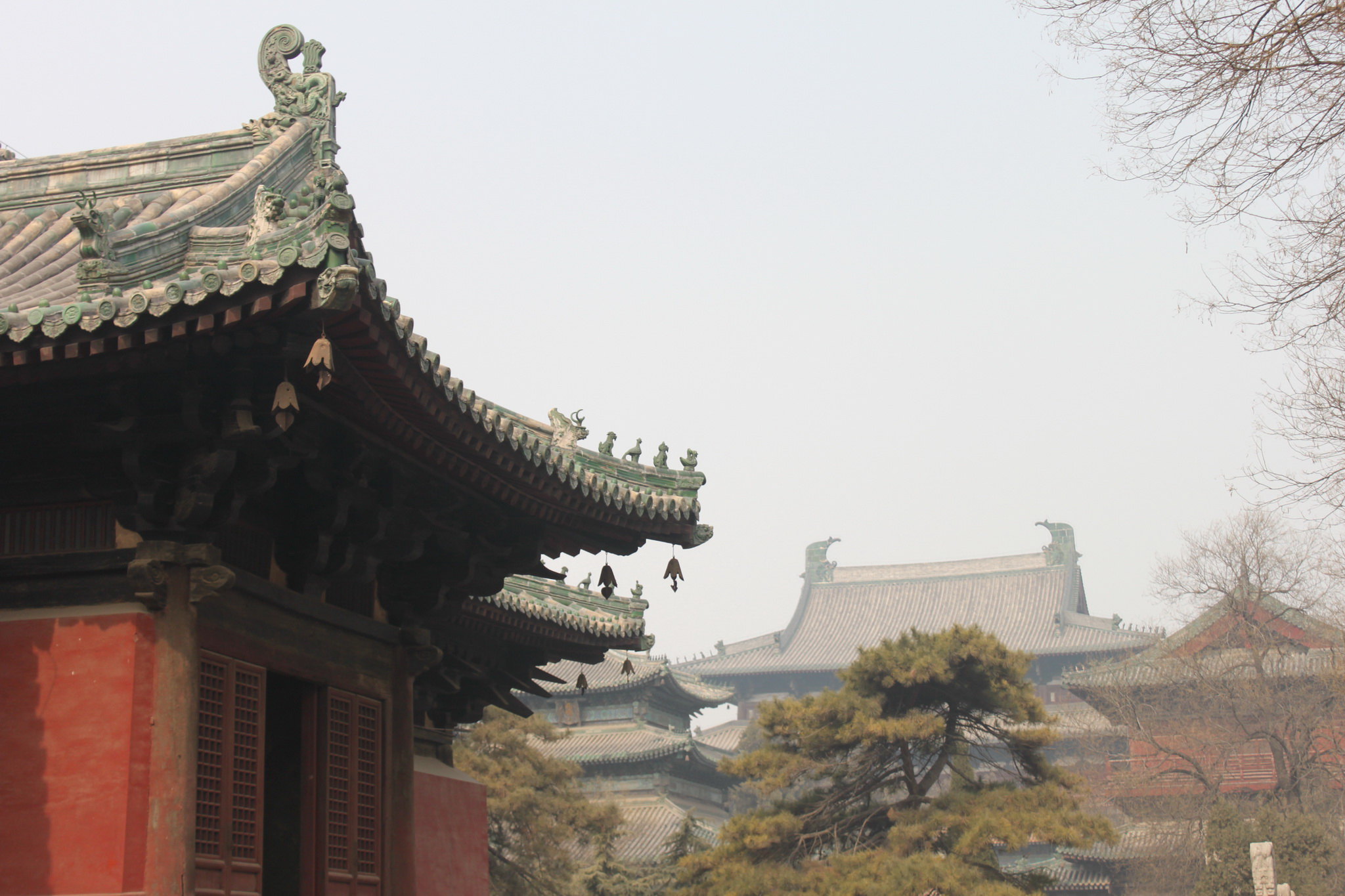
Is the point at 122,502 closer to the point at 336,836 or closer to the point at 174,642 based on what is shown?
the point at 174,642

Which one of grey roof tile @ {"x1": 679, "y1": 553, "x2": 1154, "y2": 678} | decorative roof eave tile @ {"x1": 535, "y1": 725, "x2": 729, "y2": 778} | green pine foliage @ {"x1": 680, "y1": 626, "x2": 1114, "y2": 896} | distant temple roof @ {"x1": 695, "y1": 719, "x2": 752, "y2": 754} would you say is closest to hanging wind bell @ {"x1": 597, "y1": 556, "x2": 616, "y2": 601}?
green pine foliage @ {"x1": 680, "y1": 626, "x2": 1114, "y2": 896}

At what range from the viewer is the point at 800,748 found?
2270 cm

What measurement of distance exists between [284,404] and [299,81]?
357 cm

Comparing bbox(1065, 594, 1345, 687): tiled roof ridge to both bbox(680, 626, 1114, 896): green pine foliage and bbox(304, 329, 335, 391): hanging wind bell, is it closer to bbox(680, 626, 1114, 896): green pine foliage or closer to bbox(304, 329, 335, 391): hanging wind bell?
bbox(680, 626, 1114, 896): green pine foliage

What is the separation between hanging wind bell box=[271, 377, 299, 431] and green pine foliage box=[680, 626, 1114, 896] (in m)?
16.1

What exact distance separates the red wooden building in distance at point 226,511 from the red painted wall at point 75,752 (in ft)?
0.04

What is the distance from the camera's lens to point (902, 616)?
5853 centimetres

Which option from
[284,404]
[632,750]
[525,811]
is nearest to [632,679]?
[632,750]

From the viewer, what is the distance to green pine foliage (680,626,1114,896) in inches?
814

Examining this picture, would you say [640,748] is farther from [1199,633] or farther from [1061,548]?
[1061,548]

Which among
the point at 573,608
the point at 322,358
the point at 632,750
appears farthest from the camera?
the point at 632,750

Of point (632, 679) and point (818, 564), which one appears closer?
point (632, 679)

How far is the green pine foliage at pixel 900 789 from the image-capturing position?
67.8ft

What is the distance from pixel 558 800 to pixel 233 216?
16.4 meters
